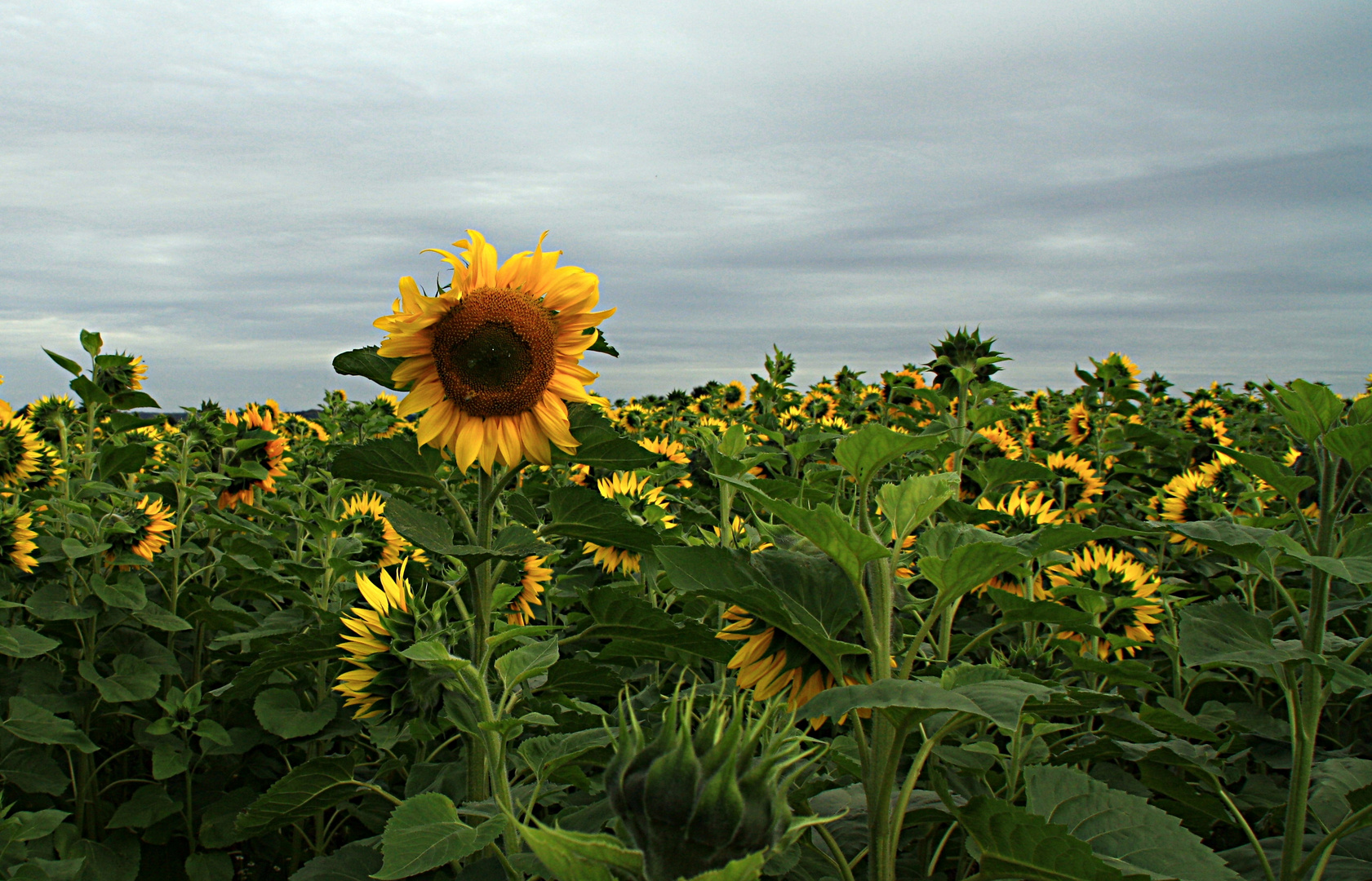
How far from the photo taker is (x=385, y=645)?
176 centimetres

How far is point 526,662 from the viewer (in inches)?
59.8

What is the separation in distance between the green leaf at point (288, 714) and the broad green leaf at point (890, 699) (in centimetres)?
213

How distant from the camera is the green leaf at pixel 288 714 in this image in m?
2.65

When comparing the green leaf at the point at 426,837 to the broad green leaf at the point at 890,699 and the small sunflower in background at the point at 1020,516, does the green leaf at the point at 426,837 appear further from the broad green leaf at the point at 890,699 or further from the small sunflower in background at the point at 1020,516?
the small sunflower in background at the point at 1020,516

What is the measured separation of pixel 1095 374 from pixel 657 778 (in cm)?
622

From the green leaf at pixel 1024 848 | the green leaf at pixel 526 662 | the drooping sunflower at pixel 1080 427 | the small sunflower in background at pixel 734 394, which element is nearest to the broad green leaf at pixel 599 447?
the green leaf at pixel 526 662

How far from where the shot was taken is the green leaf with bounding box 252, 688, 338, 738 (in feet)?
8.69

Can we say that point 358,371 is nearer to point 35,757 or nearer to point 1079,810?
point 1079,810

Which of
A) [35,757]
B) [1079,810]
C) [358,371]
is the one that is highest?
[358,371]

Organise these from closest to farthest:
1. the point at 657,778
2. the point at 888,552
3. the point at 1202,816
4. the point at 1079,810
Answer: the point at 657,778 → the point at 888,552 → the point at 1079,810 → the point at 1202,816

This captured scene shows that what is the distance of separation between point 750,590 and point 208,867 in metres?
2.94

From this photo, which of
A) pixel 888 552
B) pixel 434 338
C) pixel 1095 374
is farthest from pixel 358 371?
pixel 1095 374

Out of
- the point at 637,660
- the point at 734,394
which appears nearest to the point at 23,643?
the point at 637,660

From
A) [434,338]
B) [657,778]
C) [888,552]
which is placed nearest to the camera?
[657,778]
